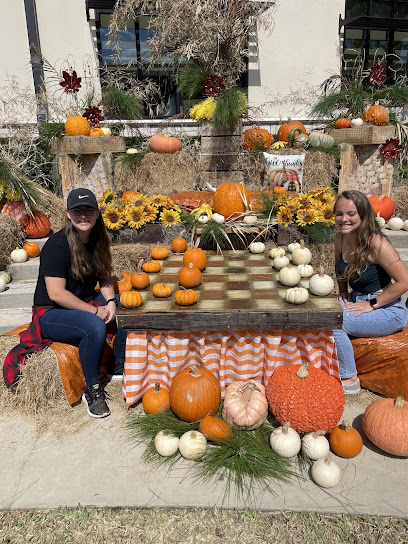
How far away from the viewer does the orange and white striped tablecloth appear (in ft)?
8.48

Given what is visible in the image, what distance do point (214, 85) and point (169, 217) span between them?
9.03ft

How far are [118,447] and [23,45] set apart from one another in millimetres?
9999

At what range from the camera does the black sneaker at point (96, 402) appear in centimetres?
269

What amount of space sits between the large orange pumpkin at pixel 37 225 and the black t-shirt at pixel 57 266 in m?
2.66

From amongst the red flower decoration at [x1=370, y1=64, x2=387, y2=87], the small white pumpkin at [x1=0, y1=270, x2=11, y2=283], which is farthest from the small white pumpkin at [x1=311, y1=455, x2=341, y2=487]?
the red flower decoration at [x1=370, y1=64, x2=387, y2=87]

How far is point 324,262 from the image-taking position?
15.1 ft

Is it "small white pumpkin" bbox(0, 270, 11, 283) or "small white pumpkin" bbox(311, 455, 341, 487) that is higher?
"small white pumpkin" bbox(0, 270, 11, 283)

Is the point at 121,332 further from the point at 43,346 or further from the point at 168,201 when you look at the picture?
the point at 168,201

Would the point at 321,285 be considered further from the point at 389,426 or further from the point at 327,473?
the point at 327,473

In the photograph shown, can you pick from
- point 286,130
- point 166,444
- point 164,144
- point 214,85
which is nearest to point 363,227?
point 166,444

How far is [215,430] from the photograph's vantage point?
233 cm

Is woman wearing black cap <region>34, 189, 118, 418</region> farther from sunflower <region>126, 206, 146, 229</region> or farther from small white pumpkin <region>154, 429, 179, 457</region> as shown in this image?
sunflower <region>126, 206, 146, 229</region>

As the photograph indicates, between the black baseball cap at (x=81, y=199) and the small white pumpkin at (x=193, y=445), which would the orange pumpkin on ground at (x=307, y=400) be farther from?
the black baseball cap at (x=81, y=199)

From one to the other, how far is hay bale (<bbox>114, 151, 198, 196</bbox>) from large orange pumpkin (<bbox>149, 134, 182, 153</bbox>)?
0.65ft
